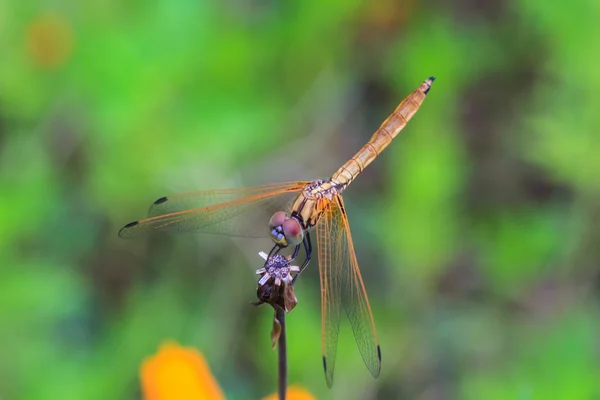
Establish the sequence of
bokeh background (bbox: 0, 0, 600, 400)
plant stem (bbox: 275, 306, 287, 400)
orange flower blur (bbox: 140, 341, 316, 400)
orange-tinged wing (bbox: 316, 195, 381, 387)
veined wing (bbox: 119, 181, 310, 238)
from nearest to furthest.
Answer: plant stem (bbox: 275, 306, 287, 400), orange flower blur (bbox: 140, 341, 316, 400), orange-tinged wing (bbox: 316, 195, 381, 387), veined wing (bbox: 119, 181, 310, 238), bokeh background (bbox: 0, 0, 600, 400)

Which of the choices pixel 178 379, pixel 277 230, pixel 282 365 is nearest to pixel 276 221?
pixel 277 230

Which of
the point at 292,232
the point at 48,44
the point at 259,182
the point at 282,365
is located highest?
the point at 48,44

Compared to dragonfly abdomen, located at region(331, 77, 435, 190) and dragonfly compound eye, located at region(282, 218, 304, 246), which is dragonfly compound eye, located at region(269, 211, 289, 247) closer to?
dragonfly compound eye, located at region(282, 218, 304, 246)

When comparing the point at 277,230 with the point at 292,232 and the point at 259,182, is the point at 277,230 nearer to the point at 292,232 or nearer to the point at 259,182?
the point at 292,232

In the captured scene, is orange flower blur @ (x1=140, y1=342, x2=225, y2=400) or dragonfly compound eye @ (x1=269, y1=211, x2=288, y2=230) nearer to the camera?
orange flower blur @ (x1=140, y1=342, x2=225, y2=400)

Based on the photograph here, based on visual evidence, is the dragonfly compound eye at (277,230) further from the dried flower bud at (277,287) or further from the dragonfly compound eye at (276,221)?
the dried flower bud at (277,287)

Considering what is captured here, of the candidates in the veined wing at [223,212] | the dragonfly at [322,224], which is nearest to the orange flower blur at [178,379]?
the dragonfly at [322,224]

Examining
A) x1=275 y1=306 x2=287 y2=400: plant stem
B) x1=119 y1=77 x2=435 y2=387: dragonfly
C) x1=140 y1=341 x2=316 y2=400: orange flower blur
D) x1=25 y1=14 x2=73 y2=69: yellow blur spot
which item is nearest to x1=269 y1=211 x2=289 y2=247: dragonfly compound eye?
x1=119 y1=77 x2=435 y2=387: dragonfly
